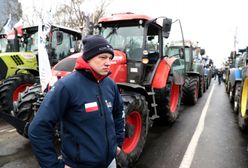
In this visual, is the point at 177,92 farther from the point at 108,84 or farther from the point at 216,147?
the point at 108,84

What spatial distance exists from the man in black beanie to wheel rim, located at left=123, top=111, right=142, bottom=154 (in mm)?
2205

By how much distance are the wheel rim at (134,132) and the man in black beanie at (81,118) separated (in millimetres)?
2205

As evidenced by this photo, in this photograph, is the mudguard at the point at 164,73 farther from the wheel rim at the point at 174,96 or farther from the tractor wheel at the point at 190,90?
the tractor wheel at the point at 190,90

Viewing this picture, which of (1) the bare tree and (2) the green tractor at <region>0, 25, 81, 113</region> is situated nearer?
(2) the green tractor at <region>0, 25, 81, 113</region>

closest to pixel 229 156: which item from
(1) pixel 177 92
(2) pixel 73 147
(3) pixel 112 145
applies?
(1) pixel 177 92

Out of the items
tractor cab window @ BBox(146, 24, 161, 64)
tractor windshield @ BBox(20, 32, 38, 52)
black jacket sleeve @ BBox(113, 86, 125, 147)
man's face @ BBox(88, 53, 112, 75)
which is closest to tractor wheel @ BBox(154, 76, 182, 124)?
tractor cab window @ BBox(146, 24, 161, 64)

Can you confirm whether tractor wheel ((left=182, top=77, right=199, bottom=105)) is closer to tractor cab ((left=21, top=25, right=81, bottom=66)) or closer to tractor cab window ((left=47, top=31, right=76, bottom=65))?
tractor cab ((left=21, top=25, right=81, bottom=66))

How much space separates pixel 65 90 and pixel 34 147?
0.48 metres

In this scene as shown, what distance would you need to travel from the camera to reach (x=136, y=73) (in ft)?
17.5

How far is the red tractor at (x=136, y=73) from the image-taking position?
14.6ft

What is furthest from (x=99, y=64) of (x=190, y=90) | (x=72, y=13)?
(x=72, y=13)

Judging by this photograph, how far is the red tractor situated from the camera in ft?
14.6

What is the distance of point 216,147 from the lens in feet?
17.4

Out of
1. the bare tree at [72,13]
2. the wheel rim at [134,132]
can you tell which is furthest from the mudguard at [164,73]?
the bare tree at [72,13]
